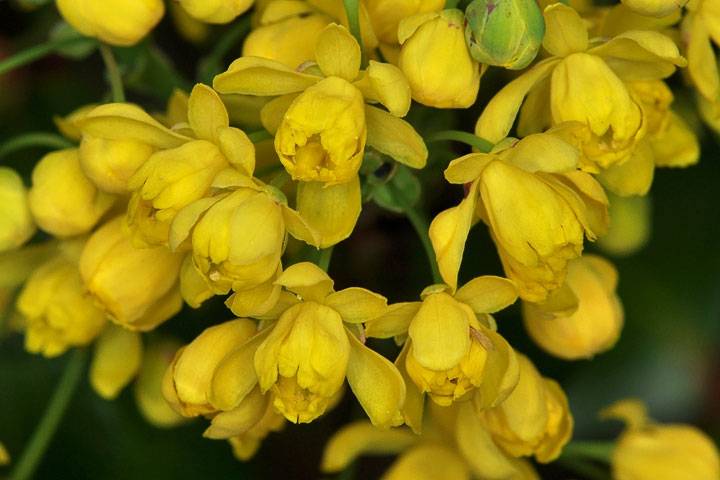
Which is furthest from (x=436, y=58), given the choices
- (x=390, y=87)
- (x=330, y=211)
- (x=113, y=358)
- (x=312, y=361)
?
(x=113, y=358)

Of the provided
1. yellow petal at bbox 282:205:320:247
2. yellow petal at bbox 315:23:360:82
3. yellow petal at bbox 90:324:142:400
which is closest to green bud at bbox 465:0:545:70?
yellow petal at bbox 315:23:360:82

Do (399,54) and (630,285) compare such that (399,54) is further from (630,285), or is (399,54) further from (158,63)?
(630,285)

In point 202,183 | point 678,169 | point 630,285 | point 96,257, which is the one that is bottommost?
point 630,285

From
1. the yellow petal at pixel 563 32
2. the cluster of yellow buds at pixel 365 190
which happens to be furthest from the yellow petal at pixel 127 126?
the yellow petal at pixel 563 32

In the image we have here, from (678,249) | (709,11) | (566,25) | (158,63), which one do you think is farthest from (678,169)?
(158,63)

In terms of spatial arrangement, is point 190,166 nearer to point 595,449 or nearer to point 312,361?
point 312,361

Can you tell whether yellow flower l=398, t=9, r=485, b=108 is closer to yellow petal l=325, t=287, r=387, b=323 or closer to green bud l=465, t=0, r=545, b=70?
green bud l=465, t=0, r=545, b=70

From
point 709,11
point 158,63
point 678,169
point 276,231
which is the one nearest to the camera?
point 276,231
